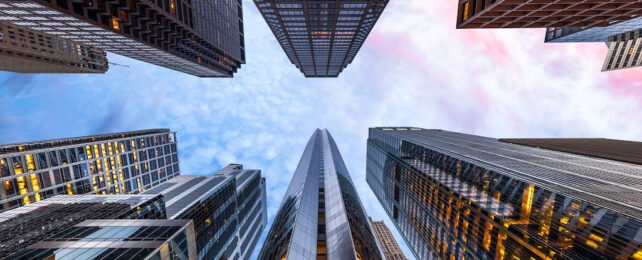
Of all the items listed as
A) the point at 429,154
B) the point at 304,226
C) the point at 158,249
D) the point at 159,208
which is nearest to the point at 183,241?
the point at 158,249

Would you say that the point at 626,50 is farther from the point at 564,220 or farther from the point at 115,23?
the point at 115,23

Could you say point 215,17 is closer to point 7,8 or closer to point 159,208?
point 7,8

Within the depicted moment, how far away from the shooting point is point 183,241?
25.4m

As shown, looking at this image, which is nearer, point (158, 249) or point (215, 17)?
point (158, 249)

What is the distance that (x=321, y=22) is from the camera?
71062mm

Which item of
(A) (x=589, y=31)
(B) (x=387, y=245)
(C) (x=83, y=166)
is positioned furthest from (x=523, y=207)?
(B) (x=387, y=245)

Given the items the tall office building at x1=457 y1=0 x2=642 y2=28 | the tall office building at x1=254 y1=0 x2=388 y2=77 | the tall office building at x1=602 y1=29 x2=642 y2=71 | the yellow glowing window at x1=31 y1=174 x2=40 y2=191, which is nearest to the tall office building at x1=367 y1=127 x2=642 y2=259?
the tall office building at x1=457 y1=0 x2=642 y2=28

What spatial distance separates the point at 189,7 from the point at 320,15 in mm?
→ 41825

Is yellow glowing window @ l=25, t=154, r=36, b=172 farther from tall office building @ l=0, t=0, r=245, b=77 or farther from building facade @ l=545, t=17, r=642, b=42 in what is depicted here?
building facade @ l=545, t=17, r=642, b=42

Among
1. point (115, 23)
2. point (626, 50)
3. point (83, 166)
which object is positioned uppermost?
point (626, 50)

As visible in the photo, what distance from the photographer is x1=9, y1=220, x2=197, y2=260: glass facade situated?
20.4 m

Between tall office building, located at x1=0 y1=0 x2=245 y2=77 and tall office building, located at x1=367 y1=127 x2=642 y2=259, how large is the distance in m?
90.0

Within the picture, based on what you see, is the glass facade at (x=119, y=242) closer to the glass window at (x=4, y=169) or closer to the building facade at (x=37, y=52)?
the glass window at (x=4, y=169)

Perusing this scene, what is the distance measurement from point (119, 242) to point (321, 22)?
70.7 meters
